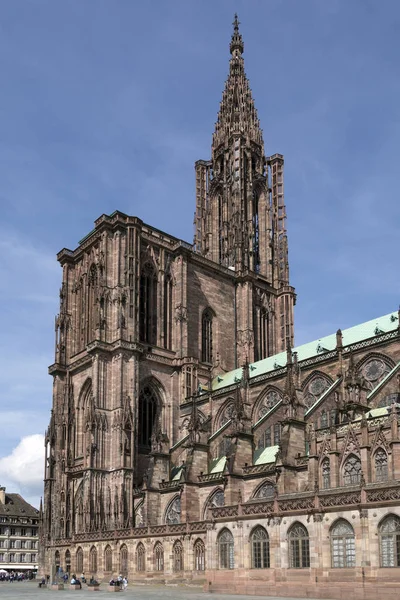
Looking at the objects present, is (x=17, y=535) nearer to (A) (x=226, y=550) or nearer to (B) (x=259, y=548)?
(A) (x=226, y=550)

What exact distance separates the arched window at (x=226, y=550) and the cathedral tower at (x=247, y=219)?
38111 mm

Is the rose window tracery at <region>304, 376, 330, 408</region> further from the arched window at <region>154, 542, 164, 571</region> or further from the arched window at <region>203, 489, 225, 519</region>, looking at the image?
the arched window at <region>154, 542, 164, 571</region>

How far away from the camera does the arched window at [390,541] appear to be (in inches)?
1107

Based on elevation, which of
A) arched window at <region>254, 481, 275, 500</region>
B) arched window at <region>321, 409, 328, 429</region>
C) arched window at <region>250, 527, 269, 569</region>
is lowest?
arched window at <region>250, 527, 269, 569</region>

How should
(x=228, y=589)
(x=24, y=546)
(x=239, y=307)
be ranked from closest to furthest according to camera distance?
(x=228, y=589), (x=239, y=307), (x=24, y=546)

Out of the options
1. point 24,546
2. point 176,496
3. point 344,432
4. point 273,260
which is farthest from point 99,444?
point 24,546

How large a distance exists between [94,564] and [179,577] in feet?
42.8

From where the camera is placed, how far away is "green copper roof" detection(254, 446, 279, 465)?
164 ft

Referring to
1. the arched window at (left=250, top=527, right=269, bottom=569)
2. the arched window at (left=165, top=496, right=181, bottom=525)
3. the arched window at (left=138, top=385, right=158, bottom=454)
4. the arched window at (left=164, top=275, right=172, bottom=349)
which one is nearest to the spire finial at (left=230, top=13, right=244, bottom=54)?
the arched window at (left=164, top=275, right=172, bottom=349)

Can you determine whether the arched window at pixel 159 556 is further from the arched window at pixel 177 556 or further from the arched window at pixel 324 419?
the arched window at pixel 324 419

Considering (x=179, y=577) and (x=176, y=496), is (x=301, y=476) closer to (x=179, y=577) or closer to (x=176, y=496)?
(x=179, y=577)

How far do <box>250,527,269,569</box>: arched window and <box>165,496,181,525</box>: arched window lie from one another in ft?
65.2

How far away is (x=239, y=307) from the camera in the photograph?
251 ft

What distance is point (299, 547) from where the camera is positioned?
105 feet
